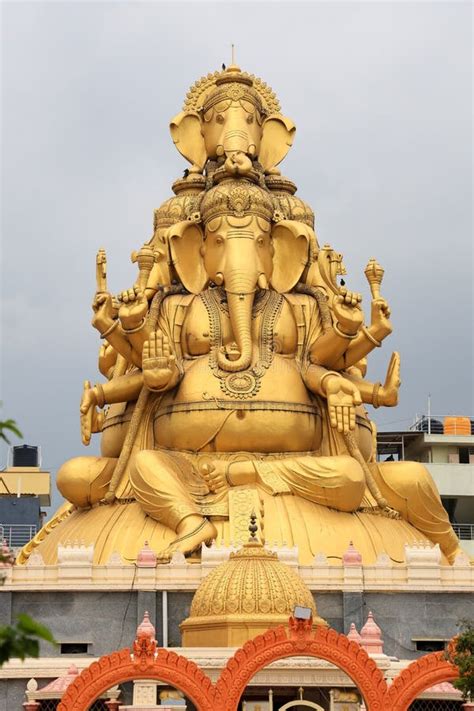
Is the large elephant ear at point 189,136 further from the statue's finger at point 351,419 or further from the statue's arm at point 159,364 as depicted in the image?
the statue's finger at point 351,419

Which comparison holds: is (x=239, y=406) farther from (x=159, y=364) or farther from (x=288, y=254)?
(x=288, y=254)

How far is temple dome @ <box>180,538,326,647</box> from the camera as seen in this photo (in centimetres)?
1894

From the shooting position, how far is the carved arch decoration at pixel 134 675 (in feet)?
56.8

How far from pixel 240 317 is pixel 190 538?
154 inches

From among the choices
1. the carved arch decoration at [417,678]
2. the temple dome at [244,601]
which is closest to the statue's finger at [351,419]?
the temple dome at [244,601]

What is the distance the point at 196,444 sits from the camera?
82.0 ft

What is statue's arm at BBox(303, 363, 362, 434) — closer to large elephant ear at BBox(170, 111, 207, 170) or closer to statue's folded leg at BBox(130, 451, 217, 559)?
statue's folded leg at BBox(130, 451, 217, 559)

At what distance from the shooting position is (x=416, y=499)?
25.2 meters

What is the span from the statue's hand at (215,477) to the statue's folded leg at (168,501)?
1.51ft

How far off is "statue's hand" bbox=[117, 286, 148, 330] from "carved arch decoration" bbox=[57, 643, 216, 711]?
8396 mm

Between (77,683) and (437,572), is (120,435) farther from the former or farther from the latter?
(77,683)

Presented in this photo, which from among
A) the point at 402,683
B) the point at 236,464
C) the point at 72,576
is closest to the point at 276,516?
the point at 236,464

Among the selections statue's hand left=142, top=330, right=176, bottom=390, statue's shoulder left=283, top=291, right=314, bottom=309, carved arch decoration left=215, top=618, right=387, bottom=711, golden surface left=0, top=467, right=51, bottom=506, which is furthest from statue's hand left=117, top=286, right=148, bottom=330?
golden surface left=0, top=467, right=51, bottom=506

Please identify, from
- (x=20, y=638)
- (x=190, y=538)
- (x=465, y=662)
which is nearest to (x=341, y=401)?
(x=190, y=538)
